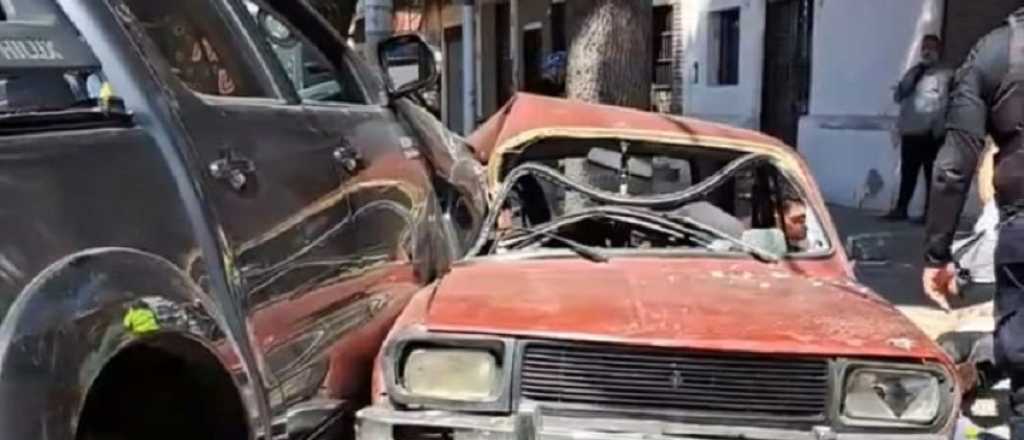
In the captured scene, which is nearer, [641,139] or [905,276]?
[641,139]

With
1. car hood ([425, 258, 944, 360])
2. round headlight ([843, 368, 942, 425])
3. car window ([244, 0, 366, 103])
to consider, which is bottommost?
round headlight ([843, 368, 942, 425])

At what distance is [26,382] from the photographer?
6.59 ft

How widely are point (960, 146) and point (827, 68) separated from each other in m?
10.8

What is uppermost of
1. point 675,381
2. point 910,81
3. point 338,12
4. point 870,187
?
point 338,12

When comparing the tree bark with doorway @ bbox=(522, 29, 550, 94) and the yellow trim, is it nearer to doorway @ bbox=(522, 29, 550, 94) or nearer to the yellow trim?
the yellow trim

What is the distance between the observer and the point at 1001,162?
4.63 m

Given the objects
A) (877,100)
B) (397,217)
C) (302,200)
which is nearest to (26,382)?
(302,200)

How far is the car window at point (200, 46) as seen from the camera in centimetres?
305

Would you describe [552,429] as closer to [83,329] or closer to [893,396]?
[893,396]

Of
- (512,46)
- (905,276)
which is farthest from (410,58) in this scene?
(512,46)

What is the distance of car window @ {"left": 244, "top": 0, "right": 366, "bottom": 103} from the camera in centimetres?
382

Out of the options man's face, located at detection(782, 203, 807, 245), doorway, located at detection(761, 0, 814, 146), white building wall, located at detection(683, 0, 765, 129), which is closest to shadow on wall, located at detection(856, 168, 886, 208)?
doorway, located at detection(761, 0, 814, 146)

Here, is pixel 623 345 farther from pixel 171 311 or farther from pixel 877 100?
pixel 877 100

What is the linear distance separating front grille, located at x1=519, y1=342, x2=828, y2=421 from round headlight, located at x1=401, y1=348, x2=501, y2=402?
0.34 ft
